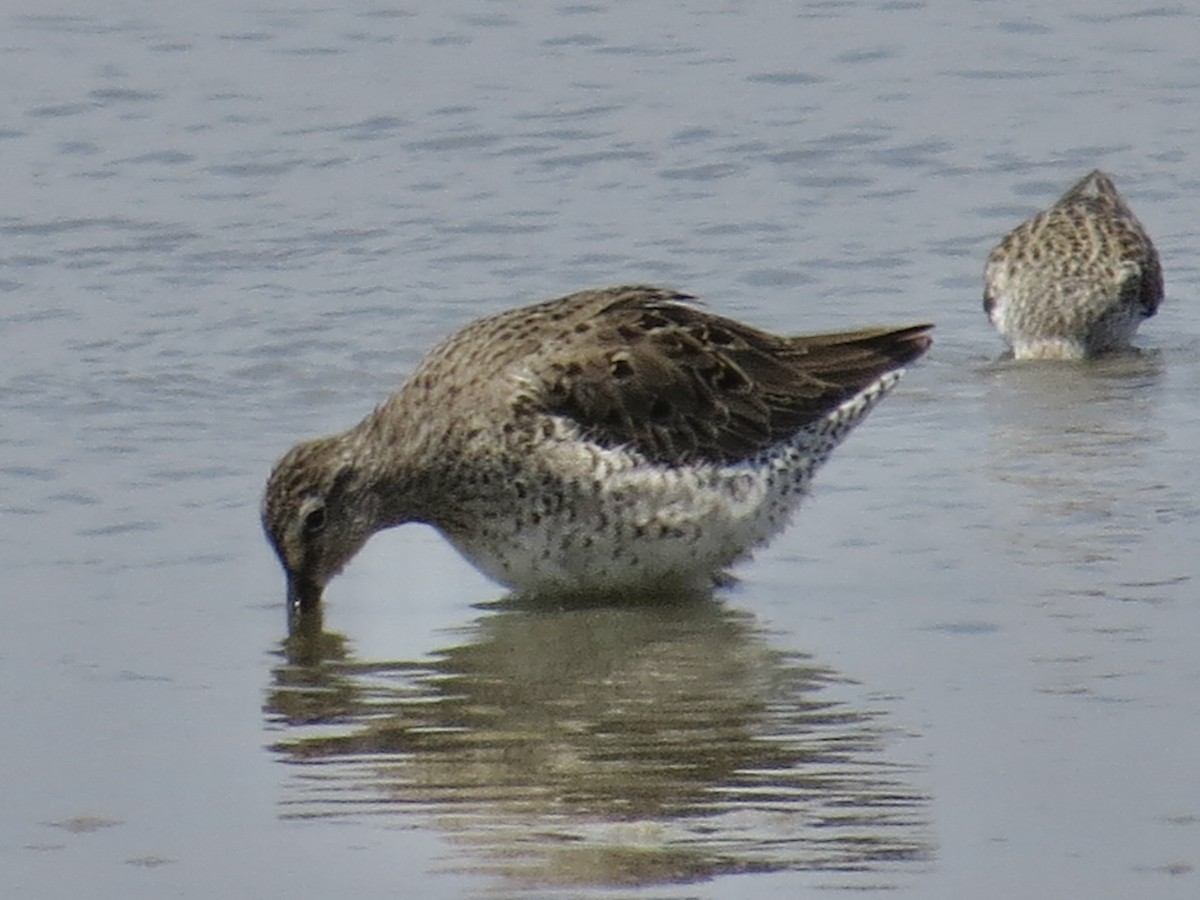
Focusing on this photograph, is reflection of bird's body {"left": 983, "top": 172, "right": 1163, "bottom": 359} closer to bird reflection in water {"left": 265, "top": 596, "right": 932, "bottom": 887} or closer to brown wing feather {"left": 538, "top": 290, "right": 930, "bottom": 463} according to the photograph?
brown wing feather {"left": 538, "top": 290, "right": 930, "bottom": 463}

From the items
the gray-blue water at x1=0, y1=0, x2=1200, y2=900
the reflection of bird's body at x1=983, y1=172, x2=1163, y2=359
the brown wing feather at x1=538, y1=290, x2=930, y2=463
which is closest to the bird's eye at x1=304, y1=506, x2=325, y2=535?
the gray-blue water at x1=0, y1=0, x2=1200, y2=900

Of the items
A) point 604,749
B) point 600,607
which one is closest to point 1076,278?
point 600,607

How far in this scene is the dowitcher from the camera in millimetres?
7645

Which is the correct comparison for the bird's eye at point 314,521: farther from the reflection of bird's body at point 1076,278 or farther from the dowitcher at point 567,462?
the reflection of bird's body at point 1076,278

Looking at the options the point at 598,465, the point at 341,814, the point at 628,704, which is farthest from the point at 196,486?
the point at 341,814

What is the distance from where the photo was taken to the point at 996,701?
21.2 feet

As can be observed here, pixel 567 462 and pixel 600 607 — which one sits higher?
pixel 567 462

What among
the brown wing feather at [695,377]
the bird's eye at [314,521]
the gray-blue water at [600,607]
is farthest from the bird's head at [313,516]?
the brown wing feather at [695,377]

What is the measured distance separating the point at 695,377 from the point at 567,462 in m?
0.59

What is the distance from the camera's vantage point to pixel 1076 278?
11344 millimetres

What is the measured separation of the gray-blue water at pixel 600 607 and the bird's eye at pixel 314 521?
20 cm

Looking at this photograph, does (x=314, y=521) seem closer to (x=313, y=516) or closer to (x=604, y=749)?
(x=313, y=516)

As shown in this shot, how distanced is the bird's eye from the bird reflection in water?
0.95ft

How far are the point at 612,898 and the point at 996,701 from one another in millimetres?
1541
